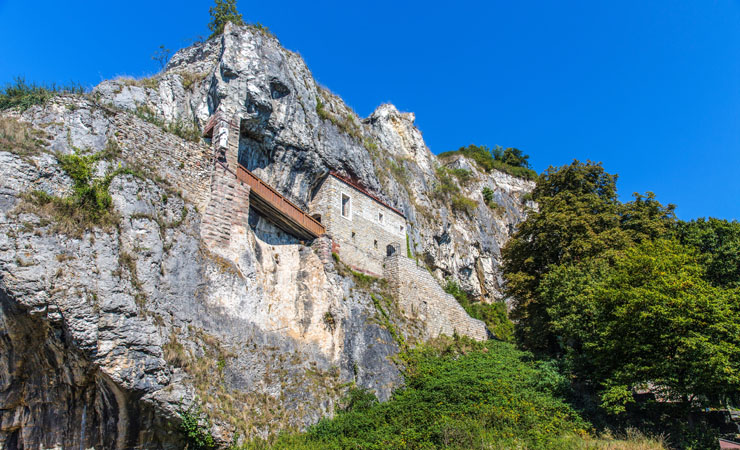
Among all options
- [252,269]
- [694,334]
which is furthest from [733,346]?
[252,269]

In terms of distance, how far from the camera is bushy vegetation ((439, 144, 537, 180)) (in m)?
49.7

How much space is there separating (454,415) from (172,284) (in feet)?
31.3

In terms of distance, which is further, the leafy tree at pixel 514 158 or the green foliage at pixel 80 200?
the leafy tree at pixel 514 158

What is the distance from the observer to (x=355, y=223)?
23250 millimetres

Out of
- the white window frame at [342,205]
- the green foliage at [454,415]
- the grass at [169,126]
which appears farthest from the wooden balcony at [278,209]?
the green foliage at [454,415]

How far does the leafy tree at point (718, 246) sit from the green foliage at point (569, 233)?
150cm

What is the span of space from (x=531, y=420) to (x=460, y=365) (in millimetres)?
5253

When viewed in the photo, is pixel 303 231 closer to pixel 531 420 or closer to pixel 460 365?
pixel 460 365

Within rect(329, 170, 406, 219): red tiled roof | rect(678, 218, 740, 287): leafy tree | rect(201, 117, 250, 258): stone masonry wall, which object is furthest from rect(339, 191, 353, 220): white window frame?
rect(678, 218, 740, 287): leafy tree

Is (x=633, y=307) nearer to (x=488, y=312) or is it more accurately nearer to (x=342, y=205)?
(x=342, y=205)

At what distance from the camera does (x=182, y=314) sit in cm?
1205

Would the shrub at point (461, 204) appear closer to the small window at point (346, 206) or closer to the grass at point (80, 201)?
the small window at point (346, 206)

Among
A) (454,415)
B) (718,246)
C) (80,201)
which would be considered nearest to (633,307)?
(454,415)

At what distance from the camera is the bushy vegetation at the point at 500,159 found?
4972cm
